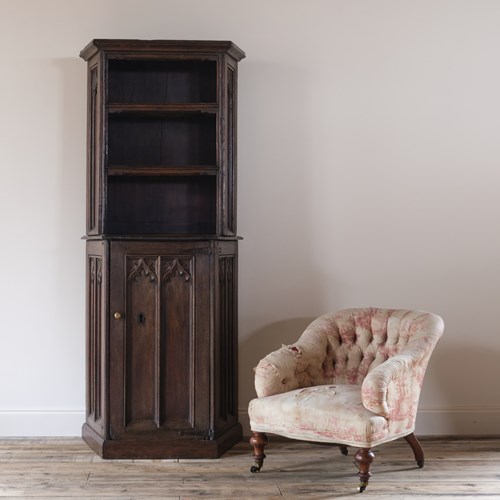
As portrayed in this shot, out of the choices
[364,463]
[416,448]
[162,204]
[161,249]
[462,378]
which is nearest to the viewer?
[364,463]

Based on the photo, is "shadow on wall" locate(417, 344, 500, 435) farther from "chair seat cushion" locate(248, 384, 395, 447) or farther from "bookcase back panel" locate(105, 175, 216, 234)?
"bookcase back panel" locate(105, 175, 216, 234)

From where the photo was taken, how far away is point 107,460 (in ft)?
13.4

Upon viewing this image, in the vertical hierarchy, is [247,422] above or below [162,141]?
below

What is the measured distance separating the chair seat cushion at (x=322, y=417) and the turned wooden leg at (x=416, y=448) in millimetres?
328

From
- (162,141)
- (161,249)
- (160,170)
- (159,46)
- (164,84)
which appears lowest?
(161,249)

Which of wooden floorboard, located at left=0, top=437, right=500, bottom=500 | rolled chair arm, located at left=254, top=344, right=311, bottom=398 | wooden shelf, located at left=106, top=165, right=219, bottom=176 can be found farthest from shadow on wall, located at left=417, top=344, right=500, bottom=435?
wooden shelf, located at left=106, top=165, right=219, bottom=176

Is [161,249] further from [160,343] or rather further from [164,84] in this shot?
[164,84]

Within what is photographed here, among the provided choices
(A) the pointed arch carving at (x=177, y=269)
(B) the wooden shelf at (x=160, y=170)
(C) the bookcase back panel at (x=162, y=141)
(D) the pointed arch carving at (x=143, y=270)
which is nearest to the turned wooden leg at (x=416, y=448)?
(A) the pointed arch carving at (x=177, y=269)

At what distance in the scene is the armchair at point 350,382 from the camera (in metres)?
3.55

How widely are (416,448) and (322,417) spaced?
0.66m

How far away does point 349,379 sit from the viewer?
411 centimetres

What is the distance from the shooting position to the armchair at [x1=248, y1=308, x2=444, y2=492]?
140 inches

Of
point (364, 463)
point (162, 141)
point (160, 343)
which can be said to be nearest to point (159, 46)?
point (162, 141)

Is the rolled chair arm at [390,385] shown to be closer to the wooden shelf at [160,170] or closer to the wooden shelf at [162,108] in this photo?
the wooden shelf at [160,170]
